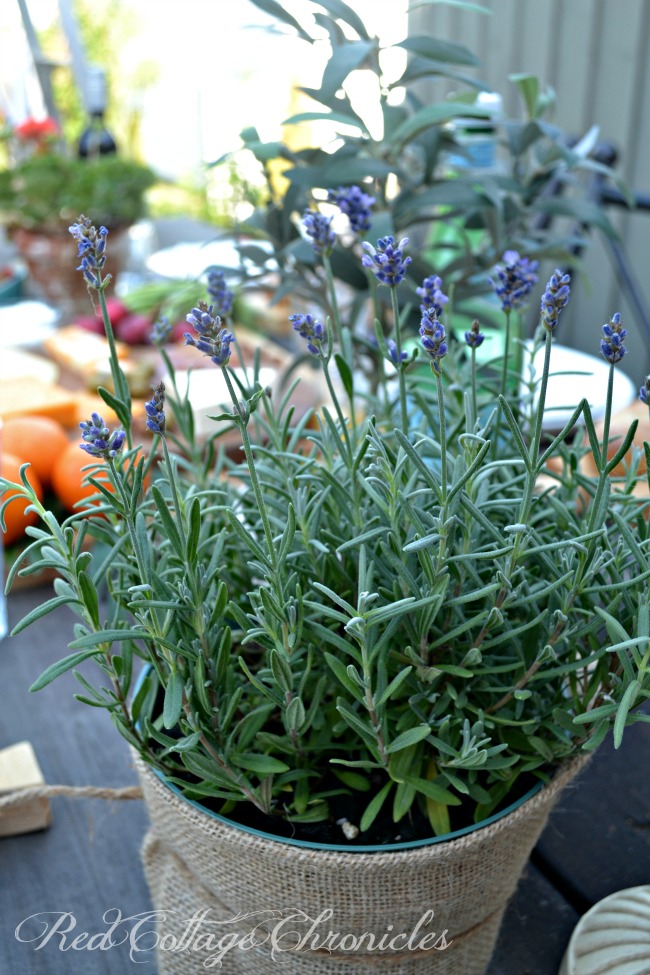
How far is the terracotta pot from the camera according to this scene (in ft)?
5.24

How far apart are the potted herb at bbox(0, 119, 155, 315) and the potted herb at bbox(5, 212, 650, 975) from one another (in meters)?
1.28

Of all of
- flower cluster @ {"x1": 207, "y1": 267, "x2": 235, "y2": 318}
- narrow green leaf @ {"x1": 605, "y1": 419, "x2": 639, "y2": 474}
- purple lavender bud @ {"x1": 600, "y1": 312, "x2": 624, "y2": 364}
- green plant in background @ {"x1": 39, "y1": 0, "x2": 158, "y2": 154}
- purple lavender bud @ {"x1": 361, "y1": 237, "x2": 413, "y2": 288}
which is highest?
purple lavender bud @ {"x1": 361, "y1": 237, "x2": 413, "y2": 288}

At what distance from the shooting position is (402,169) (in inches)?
29.5

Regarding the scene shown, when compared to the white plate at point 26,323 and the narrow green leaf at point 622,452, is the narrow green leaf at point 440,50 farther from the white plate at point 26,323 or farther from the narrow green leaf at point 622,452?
the white plate at point 26,323

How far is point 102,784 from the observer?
605 mm

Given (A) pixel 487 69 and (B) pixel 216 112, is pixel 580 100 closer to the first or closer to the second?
(A) pixel 487 69

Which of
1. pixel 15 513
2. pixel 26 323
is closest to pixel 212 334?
pixel 15 513

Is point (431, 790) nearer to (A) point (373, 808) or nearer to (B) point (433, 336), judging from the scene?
(A) point (373, 808)

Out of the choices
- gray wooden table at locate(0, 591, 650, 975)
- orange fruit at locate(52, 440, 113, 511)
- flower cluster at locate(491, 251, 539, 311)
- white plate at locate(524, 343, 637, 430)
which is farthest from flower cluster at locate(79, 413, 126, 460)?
orange fruit at locate(52, 440, 113, 511)

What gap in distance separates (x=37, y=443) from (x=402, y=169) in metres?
0.48

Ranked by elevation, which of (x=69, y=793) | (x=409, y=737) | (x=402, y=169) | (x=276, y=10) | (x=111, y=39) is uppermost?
(x=276, y=10)

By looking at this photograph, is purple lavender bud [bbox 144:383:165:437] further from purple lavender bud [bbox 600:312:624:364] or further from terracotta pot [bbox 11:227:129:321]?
terracotta pot [bbox 11:227:129:321]

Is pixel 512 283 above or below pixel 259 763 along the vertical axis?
above

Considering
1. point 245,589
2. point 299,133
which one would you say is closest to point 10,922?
point 245,589
